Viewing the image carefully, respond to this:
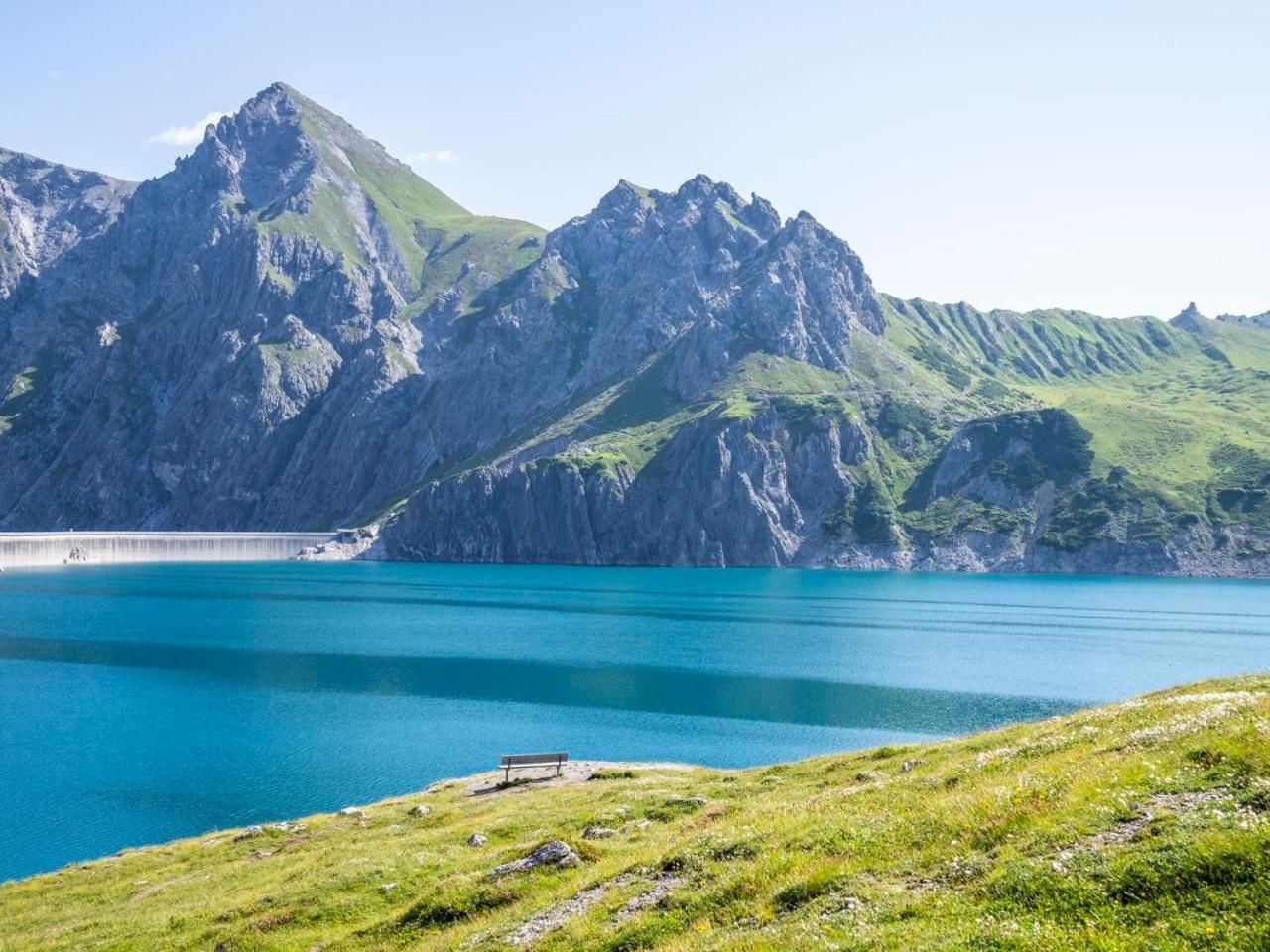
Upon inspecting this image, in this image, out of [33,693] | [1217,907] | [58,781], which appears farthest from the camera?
[33,693]

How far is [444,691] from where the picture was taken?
356ft

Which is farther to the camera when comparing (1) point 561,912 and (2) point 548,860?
(2) point 548,860

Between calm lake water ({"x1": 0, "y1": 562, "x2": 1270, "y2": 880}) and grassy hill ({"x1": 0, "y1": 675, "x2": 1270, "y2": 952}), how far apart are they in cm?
2351

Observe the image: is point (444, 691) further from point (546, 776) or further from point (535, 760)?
point (546, 776)

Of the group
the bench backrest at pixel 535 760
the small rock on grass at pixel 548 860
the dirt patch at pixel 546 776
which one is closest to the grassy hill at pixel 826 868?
the small rock on grass at pixel 548 860

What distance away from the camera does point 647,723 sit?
90.9 meters

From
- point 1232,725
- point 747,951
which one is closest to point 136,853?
point 747,951

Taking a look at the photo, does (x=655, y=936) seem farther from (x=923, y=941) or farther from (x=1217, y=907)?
(x=1217, y=907)

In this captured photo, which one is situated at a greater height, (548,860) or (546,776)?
(548,860)

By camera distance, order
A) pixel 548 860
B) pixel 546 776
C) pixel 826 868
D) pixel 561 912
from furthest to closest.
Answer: pixel 546 776 < pixel 548 860 < pixel 561 912 < pixel 826 868

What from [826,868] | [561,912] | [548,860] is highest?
[826,868]

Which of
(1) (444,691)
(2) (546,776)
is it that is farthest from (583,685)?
(2) (546,776)

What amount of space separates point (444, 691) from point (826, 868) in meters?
91.3

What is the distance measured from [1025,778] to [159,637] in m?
150
